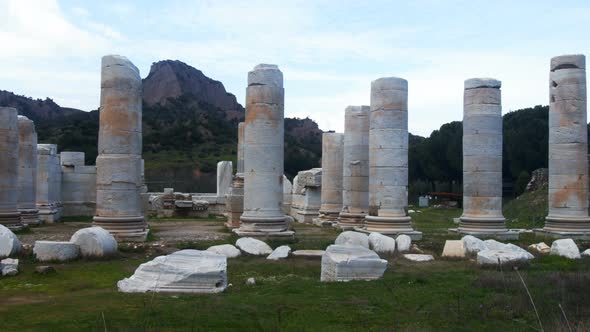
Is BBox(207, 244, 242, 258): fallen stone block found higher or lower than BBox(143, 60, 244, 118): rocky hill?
lower

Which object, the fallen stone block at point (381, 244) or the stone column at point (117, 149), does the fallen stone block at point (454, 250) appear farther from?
the stone column at point (117, 149)

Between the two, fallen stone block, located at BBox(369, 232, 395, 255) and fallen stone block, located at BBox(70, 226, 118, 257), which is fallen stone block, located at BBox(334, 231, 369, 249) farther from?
fallen stone block, located at BBox(70, 226, 118, 257)

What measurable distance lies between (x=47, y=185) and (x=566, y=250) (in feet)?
69.2

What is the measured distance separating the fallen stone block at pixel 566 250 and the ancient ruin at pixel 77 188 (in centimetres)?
2148

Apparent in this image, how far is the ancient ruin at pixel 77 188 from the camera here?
30312mm

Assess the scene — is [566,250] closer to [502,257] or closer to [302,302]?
[502,257]

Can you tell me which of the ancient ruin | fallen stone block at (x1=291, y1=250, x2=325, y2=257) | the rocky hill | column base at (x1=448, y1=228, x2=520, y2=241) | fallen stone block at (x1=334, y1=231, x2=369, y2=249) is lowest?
fallen stone block at (x1=291, y1=250, x2=325, y2=257)

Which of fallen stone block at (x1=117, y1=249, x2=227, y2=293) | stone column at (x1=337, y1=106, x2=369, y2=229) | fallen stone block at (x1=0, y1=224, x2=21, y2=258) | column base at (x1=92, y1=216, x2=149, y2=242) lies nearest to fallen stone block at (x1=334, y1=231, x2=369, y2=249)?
column base at (x1=92, y1=216, x2=149, y2=242)

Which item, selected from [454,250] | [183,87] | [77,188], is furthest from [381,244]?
[183,87]

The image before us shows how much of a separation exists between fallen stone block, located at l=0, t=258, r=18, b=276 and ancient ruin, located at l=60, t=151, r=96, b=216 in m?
17.8

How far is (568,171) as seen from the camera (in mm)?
22031

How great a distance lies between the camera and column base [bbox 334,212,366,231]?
2486cm

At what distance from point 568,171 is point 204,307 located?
1703 cm

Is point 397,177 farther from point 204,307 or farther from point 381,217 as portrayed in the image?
point 204,307
